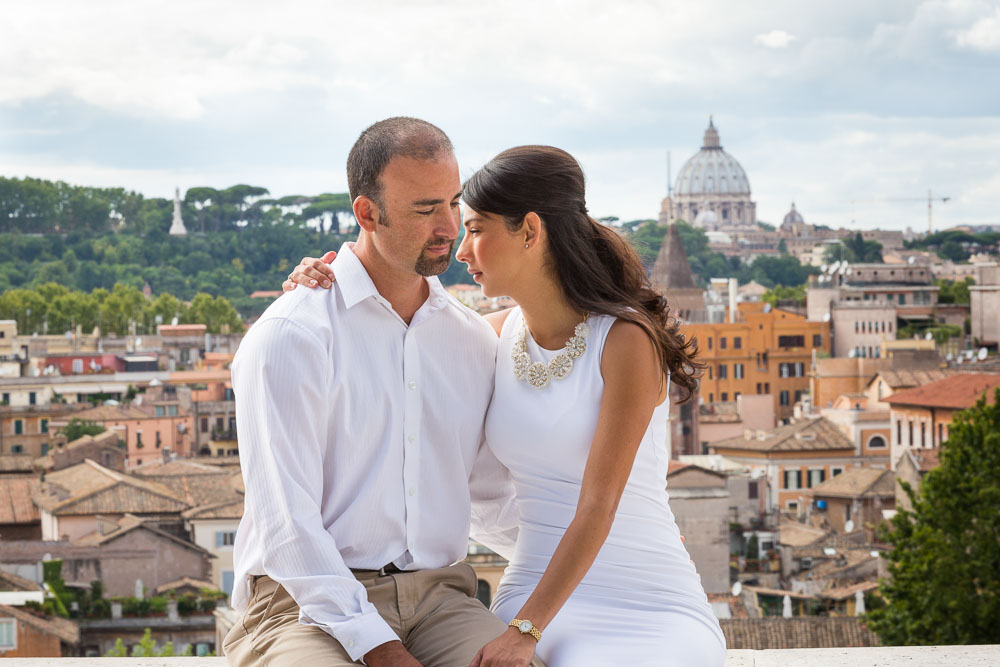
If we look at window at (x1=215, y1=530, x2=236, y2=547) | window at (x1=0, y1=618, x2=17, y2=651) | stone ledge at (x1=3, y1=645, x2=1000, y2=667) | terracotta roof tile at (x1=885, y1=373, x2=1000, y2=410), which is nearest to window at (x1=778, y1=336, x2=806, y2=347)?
terracotta roof tile at (x1=885, y1=373, x2=1000, y2=410)

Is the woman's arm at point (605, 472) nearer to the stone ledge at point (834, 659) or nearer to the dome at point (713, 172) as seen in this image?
the stone ledge at point (834, 659)

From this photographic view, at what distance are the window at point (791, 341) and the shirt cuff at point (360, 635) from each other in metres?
23.2

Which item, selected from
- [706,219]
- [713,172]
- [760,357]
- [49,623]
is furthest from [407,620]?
[713,172]

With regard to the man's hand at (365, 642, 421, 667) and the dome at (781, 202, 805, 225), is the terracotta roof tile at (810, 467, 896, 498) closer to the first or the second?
the man's hand at (365, 642, 421, 667)

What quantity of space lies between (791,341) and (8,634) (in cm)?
1758

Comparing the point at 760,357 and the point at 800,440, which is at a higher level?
the point at 760,357

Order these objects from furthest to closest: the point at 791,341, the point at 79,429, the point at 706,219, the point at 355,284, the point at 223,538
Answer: the point at 706,219 → the point at 791,341 → the point at 79,429 → the point at 223,538 → the point at 355,284

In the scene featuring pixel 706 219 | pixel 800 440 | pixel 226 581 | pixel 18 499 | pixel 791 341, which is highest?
pixel 706 219

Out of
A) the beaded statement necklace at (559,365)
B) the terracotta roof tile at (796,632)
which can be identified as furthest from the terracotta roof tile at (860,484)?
the beaded statement necklace at (559,365)

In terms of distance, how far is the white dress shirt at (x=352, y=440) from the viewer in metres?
1.10

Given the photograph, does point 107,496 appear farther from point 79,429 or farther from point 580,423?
point 580,423

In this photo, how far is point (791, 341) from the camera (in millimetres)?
23984

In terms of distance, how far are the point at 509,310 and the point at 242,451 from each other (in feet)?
1.07

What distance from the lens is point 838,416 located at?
57.5ft
